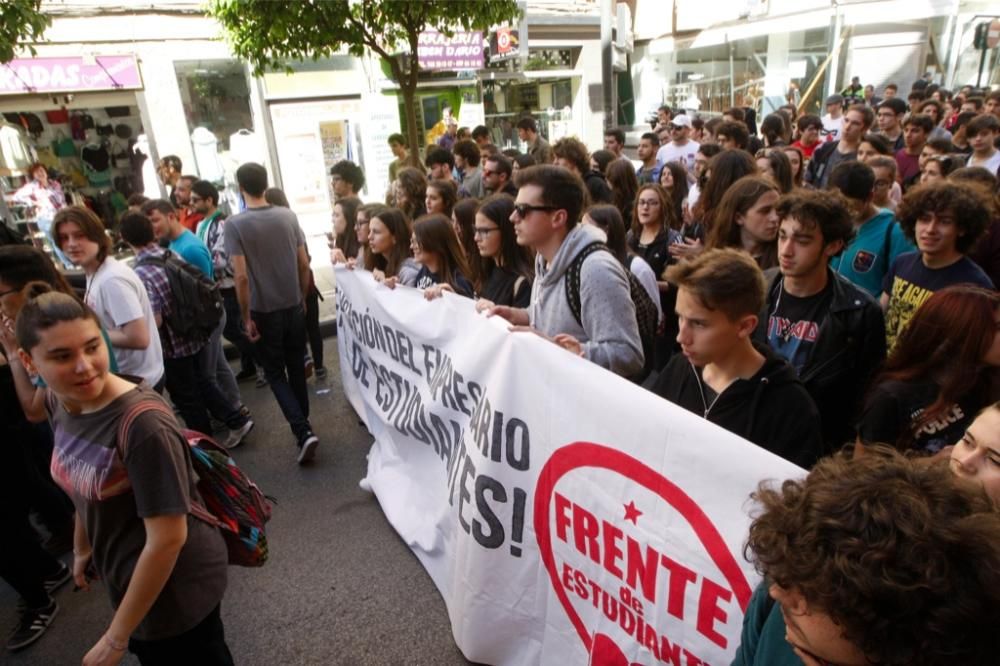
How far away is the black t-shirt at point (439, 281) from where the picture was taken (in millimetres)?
3809

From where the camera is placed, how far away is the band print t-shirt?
2787 mm

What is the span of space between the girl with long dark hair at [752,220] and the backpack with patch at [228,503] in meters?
2.76

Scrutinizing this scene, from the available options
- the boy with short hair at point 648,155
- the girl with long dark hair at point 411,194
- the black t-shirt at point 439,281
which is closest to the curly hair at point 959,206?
the black t-shirt at point 439,281

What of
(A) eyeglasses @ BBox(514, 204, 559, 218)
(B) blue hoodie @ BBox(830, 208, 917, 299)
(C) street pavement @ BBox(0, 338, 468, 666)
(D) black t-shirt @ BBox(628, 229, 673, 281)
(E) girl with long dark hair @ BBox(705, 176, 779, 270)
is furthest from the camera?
(D) black t-shirt @ BBox(628, 229, 673, 281)

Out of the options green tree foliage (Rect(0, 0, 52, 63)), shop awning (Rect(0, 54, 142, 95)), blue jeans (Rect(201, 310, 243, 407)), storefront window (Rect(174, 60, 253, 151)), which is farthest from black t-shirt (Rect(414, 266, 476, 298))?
storefront window (Rect(174, 60, 253, 151))

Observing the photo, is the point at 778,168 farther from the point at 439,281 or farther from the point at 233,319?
the point at 233,319

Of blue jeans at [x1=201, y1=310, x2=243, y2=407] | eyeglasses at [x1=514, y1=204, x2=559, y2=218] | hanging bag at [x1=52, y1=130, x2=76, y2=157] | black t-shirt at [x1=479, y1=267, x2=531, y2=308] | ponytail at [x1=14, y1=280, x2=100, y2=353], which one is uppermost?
hanging bag at [x1=52, y1=130, x2=76, y2=157]

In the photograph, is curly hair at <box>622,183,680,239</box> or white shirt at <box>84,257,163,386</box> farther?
curly hair at <box>622,183,680,239</box>

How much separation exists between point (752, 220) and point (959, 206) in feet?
3.08

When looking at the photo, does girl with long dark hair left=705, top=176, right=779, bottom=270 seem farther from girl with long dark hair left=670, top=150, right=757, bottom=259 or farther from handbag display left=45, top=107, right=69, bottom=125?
handbag display left=45, top=107, right=69, bottom=125

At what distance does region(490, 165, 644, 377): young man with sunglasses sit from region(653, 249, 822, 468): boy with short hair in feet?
1.54

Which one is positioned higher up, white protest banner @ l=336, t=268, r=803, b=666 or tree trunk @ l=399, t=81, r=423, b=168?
tree trunk @ l=399, t=81, r=423, b=168

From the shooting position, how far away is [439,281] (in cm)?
385

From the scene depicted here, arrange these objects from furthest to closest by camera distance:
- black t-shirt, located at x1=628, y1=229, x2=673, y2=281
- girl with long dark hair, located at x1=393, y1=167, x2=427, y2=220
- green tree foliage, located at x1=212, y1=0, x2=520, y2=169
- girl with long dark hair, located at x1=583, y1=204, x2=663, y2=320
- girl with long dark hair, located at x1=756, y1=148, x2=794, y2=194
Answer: green tree foliage, located at x1=212, y1=0, x2=520, y2=169, girl with long dark hair, located at x1=393, y1=167, x2=427, y2=220, girl with long dark hair, located at x1=756, y1=148, x2=794, y2=194, black t-shirt, located at x1=628, y1=229, x2=673, y2=281, girl with long dark hair, located at x1=583, y1=204, x2=663, y2=320
